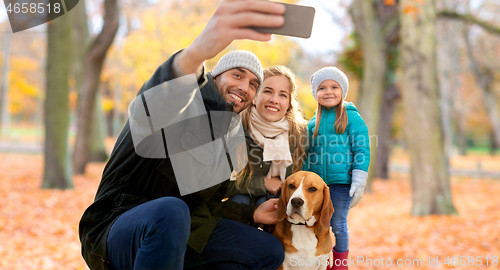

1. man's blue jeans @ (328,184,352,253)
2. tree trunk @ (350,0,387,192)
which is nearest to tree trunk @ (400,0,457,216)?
tree trunk @ (350,0,387,192)

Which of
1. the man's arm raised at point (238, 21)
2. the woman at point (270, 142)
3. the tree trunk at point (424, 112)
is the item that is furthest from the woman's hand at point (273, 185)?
the tree trunk at point (424, 112)

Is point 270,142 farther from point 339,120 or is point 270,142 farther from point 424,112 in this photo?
point 424,112

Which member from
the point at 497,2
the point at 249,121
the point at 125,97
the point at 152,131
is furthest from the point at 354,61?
the point at 125,97

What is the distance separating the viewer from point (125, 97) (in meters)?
28.2

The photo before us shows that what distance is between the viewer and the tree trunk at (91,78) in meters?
9.66

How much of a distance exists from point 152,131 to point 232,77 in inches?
27.2

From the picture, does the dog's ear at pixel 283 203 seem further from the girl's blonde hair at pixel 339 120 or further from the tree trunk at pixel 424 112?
the tree trunk at pixel 424 112

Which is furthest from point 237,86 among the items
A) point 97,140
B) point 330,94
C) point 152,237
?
point 97,140

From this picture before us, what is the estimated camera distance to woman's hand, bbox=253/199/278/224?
2.29m

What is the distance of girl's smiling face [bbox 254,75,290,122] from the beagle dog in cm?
51

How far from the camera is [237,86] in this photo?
2168mm

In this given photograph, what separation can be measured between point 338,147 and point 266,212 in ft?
2.20

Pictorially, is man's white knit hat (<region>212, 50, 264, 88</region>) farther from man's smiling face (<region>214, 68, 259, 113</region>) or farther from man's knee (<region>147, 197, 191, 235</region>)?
man's knee (<region>147, 197, 191, 235</region>)

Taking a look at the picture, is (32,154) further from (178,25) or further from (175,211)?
(175,211)
